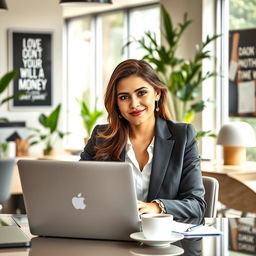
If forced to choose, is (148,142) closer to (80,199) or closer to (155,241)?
(80,199)

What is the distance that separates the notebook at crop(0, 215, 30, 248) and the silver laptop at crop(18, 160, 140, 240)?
2.6 inches

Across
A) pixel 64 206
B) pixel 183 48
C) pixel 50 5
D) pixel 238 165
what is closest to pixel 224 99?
pixel 183 48

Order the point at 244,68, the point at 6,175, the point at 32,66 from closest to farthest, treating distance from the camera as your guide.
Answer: the point at 6,175, the point at 244,68, the point at 32,66

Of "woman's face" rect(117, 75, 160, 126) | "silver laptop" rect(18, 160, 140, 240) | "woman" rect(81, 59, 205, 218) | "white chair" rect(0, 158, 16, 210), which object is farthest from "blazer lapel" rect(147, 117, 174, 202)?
"white chair" rect(0, 158, 16, 210)

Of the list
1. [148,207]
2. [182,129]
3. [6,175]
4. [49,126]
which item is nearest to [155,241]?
[148,207]

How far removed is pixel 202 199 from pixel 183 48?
4721 mm

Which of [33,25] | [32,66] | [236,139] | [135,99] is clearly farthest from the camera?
[32,66]

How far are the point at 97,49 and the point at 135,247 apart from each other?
316 inches

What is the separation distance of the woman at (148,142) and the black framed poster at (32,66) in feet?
16.3

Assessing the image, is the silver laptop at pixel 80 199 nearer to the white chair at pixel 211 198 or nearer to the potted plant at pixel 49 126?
the white chair at pixel 211 198

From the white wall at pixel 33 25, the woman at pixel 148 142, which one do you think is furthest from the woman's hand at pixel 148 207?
the white wall at pixel 33 25

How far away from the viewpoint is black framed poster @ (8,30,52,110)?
7844 mm

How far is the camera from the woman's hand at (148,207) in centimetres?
247

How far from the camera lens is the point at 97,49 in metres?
9.98
